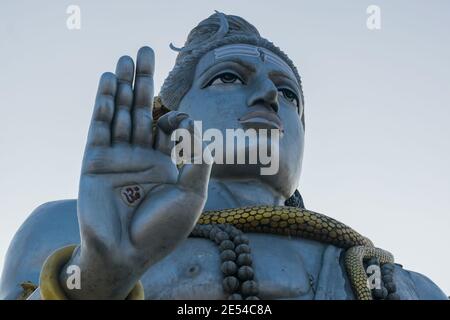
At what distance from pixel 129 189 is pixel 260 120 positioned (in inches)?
113

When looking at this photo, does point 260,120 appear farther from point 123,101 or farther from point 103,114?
point 103,114

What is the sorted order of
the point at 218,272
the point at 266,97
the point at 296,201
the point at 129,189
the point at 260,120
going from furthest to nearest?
the point at 296,201 < the point at 266,97 < the point at 260,120 < the point at 218,272 < the point at 129,189

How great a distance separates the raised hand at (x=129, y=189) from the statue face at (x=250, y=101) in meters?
2.58

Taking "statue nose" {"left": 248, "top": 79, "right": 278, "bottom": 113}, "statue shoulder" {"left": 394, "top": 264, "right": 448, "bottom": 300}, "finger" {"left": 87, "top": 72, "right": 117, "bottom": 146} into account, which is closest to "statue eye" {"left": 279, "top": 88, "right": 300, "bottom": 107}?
"statue nose" {"left": 248, "top": 79, "right": 278, "bottom": 113}

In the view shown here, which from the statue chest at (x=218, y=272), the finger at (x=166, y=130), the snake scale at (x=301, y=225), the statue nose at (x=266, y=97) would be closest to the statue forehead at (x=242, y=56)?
the statue nose at (x=266, y=97)

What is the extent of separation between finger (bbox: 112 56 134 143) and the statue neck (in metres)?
2.56

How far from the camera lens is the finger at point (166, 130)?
566 centimetres

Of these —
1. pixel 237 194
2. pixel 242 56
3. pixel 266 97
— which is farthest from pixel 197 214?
pixel 242 56

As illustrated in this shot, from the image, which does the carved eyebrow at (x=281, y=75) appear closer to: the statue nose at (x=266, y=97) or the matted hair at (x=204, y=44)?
the matted hair at (x=204, y=44)

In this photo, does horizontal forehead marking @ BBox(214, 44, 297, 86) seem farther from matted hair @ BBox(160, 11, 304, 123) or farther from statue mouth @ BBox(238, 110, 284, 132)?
statue mouth @ BBox(238, 110, 284, 132)

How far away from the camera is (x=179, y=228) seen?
546 cm

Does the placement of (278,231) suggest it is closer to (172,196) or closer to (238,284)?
(238,284)

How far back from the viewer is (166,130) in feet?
18.9
